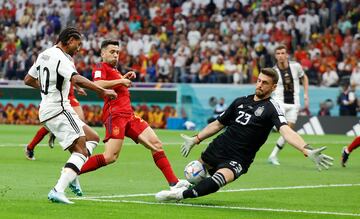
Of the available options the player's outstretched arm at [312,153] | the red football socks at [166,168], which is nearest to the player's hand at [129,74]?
the red football socks at [166,168]

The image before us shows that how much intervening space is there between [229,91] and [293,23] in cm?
403

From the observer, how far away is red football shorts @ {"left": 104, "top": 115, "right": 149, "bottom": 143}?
13.3 meters

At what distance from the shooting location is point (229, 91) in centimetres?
3503

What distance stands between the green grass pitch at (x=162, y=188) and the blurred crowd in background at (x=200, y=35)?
1377 centimetres

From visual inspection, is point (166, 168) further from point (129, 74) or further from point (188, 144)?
point (129, 74)

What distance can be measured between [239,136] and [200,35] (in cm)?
2737

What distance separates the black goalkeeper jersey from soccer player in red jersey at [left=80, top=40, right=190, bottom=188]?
136 cm

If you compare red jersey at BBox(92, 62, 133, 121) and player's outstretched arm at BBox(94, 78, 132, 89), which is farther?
red jersey at BBox(92, 62, 133, 121)

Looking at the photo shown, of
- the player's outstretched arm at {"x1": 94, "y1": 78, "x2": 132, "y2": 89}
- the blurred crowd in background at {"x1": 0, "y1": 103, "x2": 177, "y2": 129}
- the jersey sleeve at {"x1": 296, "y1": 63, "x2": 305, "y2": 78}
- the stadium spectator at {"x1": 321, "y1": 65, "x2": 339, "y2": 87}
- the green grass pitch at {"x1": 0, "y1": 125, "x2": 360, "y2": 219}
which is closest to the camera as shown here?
the green grass pitch at {"x1": 0, "y1": 125, "x2": 360, "y2": 219}

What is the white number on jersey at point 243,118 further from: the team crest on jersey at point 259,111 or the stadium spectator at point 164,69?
the stadium spectator at point 164,69

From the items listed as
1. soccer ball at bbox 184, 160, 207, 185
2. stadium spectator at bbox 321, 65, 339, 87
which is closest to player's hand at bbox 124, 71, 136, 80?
soccer ball at bbox 184, 160, 207, 185

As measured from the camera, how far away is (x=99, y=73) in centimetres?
1317

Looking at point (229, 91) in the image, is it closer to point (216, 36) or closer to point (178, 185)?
point (216, 36)

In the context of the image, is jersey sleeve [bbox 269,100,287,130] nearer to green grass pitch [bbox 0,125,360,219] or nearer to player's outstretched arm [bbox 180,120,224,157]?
player's outstretched arm [bbox 180,120,224,157]
